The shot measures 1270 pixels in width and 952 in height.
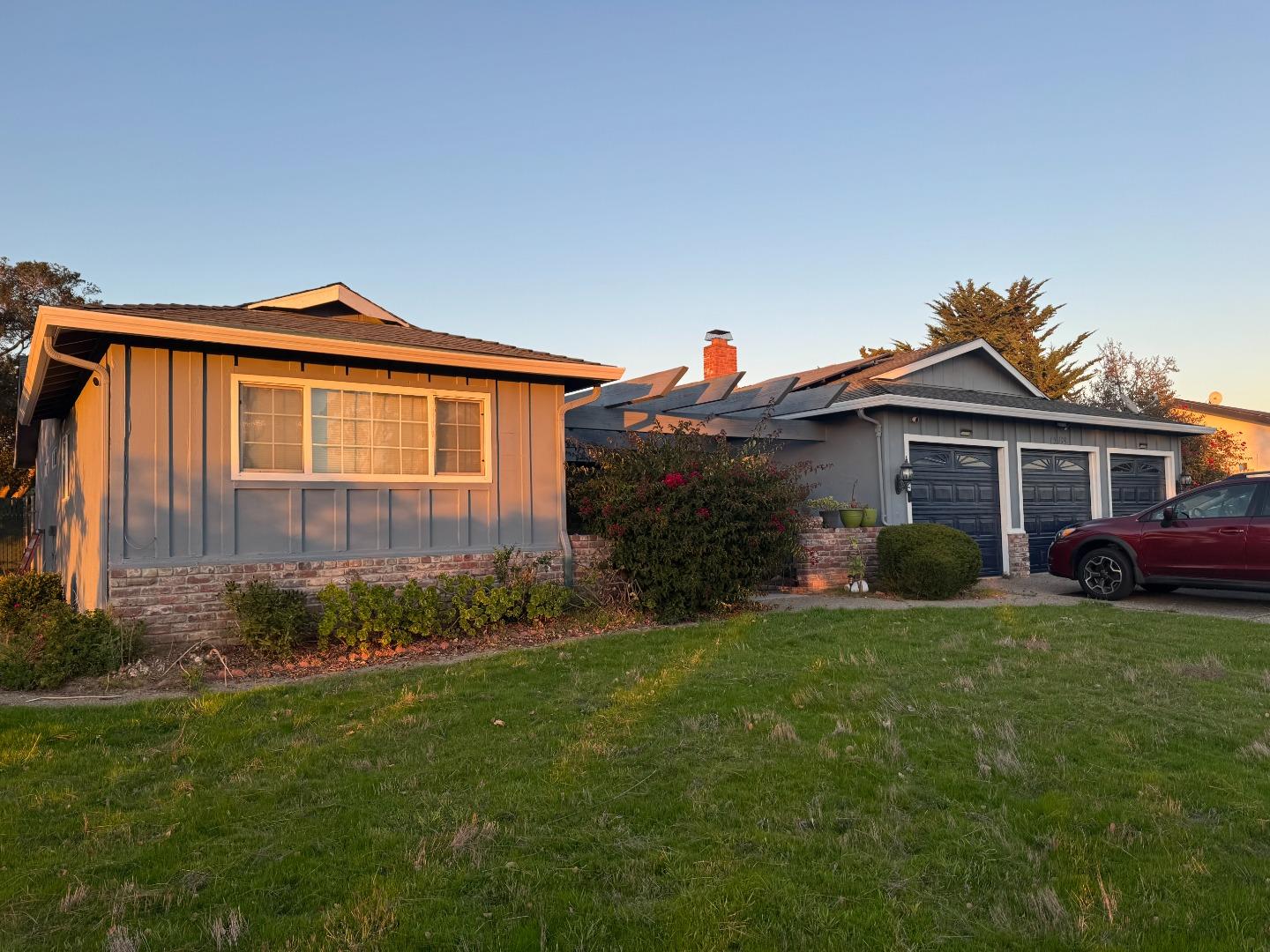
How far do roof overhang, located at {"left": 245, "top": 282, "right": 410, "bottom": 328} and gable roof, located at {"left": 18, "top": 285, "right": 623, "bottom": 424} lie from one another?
12 mm

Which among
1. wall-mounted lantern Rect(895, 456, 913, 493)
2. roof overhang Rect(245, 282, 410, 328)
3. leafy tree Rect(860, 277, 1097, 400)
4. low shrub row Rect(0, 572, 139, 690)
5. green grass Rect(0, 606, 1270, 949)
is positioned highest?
leafy tree Rect(860, 277, 1097, 400)

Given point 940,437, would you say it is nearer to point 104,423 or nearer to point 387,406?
point 387,406

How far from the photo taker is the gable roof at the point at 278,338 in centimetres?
724

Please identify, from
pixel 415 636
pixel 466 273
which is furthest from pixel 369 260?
pixel 415 636

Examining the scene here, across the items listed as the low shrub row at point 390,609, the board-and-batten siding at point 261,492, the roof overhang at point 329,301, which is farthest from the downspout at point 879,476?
the roof overhang at point 329,301

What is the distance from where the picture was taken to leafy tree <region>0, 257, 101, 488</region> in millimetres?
20922

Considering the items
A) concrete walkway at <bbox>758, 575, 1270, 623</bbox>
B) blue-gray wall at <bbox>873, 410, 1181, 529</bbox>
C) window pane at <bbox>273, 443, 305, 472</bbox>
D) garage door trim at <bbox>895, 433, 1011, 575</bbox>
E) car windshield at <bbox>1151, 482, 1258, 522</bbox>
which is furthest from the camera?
garage door trim at <bbox>895, 433, 1011, 575</bbox>

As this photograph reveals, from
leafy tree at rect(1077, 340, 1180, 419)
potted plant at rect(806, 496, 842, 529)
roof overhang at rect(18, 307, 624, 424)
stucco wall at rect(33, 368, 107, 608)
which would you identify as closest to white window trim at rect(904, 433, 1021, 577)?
potted plant at rect(806, 496, 842, 529)

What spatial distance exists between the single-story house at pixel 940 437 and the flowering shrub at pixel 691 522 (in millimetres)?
1597

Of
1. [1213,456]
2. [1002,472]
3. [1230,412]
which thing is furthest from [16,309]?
[1230,412]

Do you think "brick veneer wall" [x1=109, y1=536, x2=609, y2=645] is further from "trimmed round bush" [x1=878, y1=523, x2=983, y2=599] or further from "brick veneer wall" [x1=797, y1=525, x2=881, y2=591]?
"trimmed round bush" [x1=878, y1=523, x2=983, y2=599]

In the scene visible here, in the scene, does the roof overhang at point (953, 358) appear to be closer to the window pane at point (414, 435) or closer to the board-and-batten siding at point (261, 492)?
the board-and-batten siding at point (261, 492)

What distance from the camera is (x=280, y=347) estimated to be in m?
7.82

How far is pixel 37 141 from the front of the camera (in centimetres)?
1258
